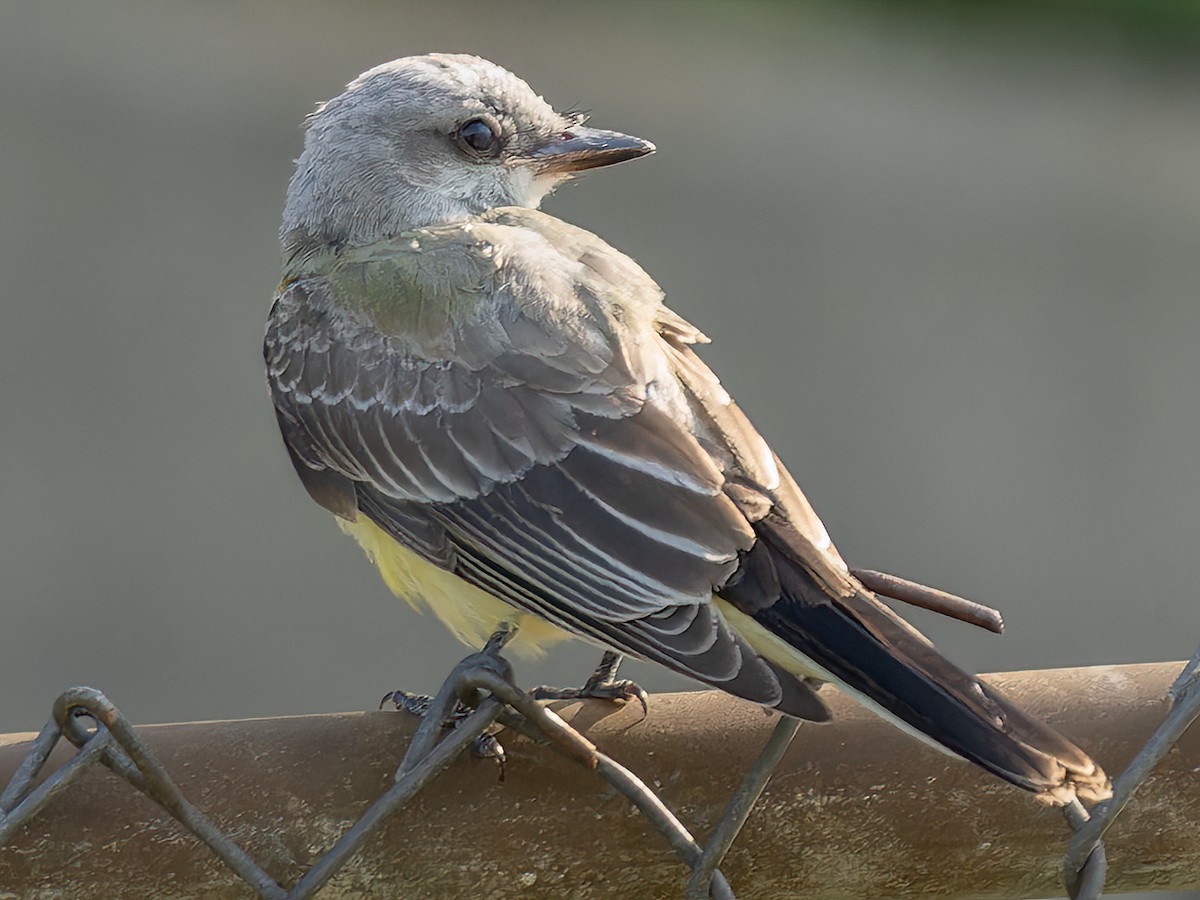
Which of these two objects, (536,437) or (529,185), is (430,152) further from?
(536,437)

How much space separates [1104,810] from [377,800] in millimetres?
555

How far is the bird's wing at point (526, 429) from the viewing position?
1658 millimetres

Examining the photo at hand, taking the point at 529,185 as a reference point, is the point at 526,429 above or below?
below

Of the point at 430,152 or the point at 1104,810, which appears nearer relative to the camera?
the point at 1104,810

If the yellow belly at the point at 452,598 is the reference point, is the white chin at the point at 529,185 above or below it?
above

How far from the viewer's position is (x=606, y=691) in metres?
1.69

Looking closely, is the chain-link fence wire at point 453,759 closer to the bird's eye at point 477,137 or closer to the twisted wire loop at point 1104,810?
the twisted wire loop at point 1104,810

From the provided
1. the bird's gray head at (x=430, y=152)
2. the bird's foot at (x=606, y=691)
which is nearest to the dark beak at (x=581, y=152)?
the bird's gray head at (x=430, y=152)

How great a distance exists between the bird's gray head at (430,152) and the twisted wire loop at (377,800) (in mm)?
1572

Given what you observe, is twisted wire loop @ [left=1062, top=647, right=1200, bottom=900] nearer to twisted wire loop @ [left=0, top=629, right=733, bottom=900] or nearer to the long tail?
the long tail

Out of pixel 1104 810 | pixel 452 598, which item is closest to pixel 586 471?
pixel 452 598

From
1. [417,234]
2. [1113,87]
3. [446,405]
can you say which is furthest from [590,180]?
[446,405]

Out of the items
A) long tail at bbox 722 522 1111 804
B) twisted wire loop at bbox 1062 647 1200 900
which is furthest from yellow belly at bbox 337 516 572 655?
twisted wire loop at bbox 1062 647 1200 900

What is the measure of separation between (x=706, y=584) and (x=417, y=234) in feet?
3.24
